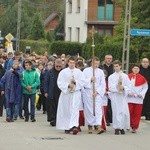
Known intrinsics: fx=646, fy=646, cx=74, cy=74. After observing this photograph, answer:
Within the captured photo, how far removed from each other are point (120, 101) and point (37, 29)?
65811mm

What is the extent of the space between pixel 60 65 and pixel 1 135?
3.52 m

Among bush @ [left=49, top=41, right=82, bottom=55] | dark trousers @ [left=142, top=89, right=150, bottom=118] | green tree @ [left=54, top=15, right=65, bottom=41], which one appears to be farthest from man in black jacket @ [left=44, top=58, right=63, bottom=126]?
green tree @ [left=54, top=15, right=65, bottom=41]

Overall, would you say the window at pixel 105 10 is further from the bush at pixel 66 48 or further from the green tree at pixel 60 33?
the green tree at pixel 60 33

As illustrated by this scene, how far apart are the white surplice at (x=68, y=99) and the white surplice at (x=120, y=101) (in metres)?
0.80

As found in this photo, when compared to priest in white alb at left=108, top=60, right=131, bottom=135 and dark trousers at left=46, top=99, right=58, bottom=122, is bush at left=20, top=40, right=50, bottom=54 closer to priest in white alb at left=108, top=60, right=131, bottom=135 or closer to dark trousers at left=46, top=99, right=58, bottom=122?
dark trousers at left=46, top=99, right=58, bottom=122

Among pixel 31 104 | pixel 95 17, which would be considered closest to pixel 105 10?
pixel 95 17

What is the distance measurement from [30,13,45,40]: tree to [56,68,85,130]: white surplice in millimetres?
64824

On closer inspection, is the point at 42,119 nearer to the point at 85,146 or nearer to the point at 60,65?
the point at 60,65

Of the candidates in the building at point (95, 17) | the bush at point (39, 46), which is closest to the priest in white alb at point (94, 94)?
the building at point (95, 17)

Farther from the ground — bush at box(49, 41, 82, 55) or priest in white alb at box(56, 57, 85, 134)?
bush at box(49, 41, 82, 55)

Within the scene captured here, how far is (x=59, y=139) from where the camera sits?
14.8m

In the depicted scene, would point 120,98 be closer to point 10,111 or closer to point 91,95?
point 91,95

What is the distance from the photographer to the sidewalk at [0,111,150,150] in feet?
44.2

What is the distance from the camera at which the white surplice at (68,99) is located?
16.1 metres
